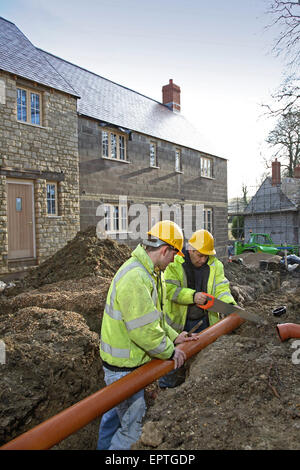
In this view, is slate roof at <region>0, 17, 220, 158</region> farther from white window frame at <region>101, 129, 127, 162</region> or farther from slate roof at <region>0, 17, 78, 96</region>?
white window frame at <region>101, 129, 127, 162</region>

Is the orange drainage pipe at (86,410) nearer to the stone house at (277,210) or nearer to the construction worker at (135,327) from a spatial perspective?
the construction worker at (135,327)

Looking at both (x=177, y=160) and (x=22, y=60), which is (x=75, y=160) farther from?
(x=177, y=160)

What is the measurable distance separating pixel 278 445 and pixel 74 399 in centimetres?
267

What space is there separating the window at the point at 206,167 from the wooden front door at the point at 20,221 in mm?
13060

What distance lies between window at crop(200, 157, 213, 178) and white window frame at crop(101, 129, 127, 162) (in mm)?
7580

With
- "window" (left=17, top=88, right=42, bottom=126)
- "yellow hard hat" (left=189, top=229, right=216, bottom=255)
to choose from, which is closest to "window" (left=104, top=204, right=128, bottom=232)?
"window" (left=17, top=88, right=42, bottom=126)

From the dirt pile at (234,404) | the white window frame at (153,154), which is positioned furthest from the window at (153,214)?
the dirt pile at (234,404)

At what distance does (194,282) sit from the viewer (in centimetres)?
467

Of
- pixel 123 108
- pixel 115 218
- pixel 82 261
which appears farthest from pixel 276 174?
pixel 82 261

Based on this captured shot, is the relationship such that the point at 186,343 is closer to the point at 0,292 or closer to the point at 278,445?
the point at 278,445

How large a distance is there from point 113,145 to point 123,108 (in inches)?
139

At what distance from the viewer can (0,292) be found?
32.1 ft

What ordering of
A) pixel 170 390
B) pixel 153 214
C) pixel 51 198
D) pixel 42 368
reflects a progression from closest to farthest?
pixel 170 390, pixel 42 368, pixel 51 198, pixel 153 214

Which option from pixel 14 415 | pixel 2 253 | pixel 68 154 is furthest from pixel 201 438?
pixel 68 154
